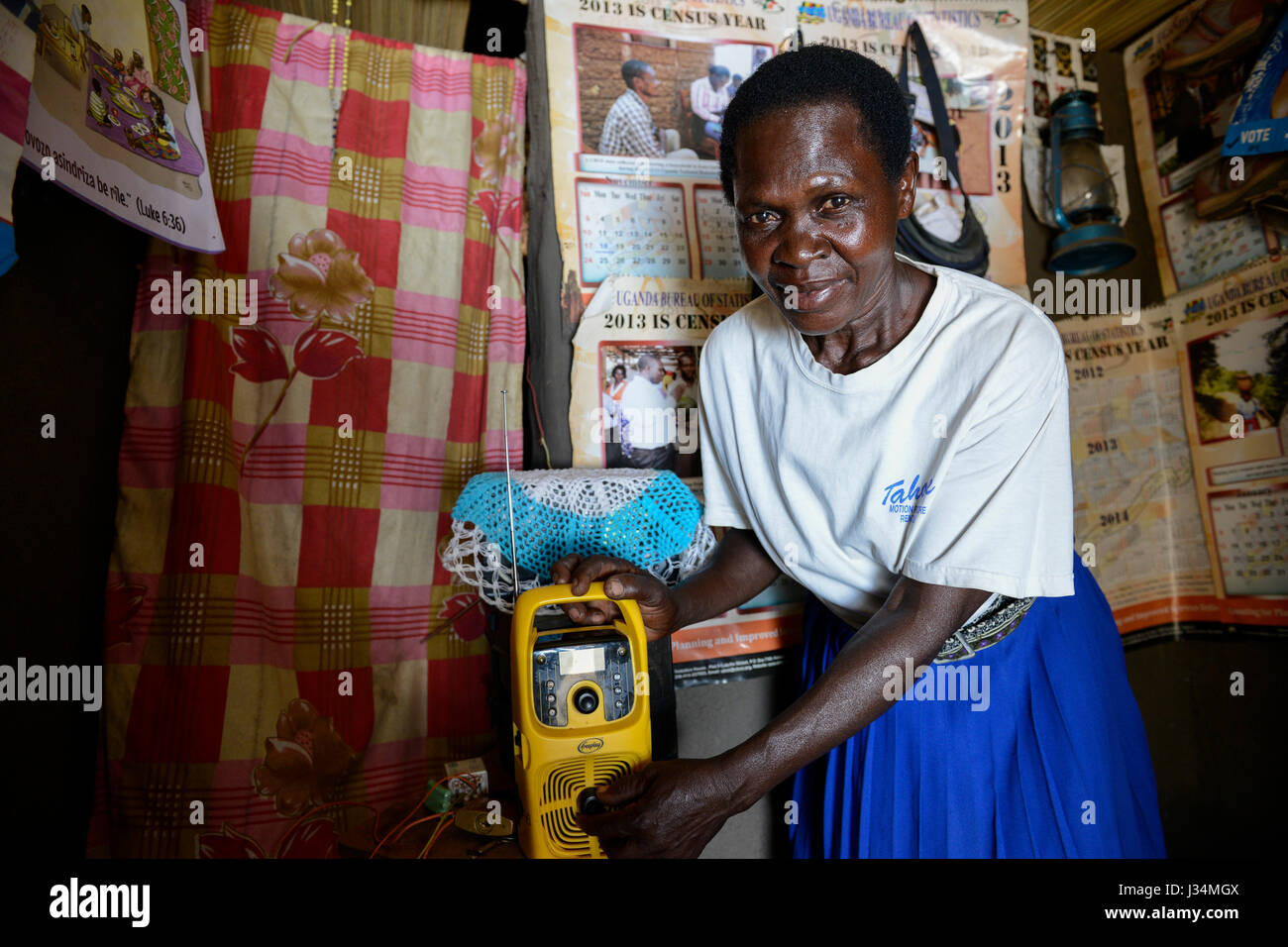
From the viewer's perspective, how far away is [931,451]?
0.98m

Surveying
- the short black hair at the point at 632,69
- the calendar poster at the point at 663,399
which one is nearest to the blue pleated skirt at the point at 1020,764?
the calendar poster at the point at 663,399

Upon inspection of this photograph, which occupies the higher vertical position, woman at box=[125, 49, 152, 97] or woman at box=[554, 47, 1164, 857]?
woman at box=[125, 49, 152, 97]

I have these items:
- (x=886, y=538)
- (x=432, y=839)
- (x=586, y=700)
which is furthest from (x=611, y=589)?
(x=432, y=839)

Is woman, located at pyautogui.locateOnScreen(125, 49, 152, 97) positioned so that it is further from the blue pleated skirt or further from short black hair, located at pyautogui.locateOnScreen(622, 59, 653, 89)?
the blue pleated skirt

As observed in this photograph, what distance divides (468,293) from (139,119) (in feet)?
1.98

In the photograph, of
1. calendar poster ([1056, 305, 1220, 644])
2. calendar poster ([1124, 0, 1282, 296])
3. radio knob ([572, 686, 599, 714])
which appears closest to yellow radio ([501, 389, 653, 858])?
radio knob ([572, 686, 599, 714])

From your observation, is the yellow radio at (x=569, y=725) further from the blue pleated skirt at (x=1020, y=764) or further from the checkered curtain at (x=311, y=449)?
the checkered curtain at (x=311, y=449)

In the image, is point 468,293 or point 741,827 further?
point 741,827

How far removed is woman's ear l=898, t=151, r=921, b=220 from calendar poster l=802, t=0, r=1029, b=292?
87 cm

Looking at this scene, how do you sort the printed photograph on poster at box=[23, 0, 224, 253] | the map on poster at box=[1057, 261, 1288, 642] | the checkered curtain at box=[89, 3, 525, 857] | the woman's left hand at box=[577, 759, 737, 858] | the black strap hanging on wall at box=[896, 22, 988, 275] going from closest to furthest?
the woman's left hand at box=[577, 759, 737, 858] → the printed photograph on poster at box=[23, 0, 224, 253] → the checkered curtain at box=[89, 3, 525, 857] → the black strap hanging on wall at box=[896, 22, 988, 275] → the map on poster at box=[1057, 261, 1288, 642]

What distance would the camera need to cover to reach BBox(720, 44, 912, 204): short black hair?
91 cm

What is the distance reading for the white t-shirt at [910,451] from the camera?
0.89m

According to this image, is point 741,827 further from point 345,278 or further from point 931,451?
point 345,278
